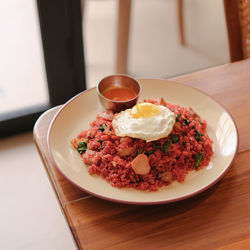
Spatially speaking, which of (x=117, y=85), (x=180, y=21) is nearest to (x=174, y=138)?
(x=117, y=85)

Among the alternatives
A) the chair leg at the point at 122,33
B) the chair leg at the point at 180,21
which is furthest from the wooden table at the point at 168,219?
the chair leg at the point at 180,21

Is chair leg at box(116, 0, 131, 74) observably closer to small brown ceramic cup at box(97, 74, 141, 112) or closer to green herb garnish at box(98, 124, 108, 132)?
Answer: small brown ceramic cup at box(97, 74, 141, 112)

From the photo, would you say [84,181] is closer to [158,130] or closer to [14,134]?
[158,130]

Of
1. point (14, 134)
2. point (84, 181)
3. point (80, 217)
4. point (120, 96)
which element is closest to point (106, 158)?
point (84, 181)

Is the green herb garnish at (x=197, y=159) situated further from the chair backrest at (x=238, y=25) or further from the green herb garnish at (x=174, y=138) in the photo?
the chair backrest at (x=238, y=25)

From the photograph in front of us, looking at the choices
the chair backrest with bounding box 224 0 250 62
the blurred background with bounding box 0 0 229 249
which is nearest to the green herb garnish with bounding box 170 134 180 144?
the chair backrest with bounding box 224 0 250 62
